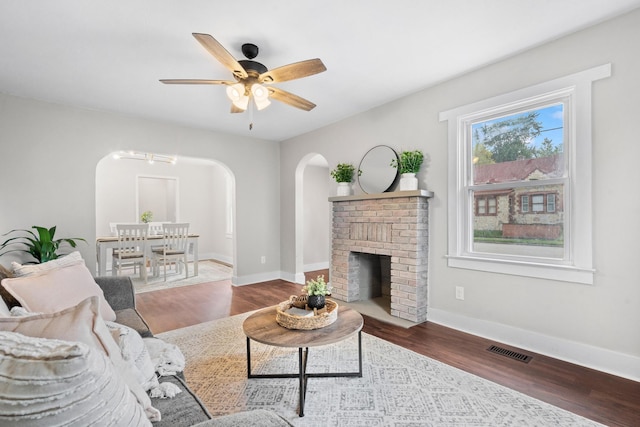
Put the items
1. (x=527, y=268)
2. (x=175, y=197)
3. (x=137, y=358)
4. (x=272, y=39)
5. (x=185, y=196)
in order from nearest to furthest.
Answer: (x=137, y=358) → (x=272, y=39) → (x=527, y=268) → (x=175, y=197) → (x=185, y=196)

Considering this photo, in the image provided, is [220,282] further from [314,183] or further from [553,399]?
[553,399]

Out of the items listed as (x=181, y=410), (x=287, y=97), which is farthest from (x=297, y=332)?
(x=287, y=97)

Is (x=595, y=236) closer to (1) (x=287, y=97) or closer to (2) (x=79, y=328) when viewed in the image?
(1) (x=287, y=97)

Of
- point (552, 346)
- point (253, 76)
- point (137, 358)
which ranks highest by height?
point (253, 76)

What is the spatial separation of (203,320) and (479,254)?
303cm

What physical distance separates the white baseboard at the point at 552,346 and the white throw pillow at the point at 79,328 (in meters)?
2.84

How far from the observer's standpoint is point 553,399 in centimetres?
194

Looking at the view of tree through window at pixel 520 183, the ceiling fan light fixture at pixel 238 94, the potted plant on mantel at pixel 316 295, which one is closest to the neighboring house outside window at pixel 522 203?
the view of tree through window at pixel 520 183

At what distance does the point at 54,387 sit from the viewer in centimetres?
61

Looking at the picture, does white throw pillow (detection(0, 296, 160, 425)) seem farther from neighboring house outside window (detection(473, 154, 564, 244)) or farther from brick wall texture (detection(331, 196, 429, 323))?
neighboring house outside window (detection(473, 154, 564, 244))

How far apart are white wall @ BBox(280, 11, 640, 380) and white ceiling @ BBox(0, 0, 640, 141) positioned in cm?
17

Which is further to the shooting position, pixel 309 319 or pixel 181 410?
pixel 309 319

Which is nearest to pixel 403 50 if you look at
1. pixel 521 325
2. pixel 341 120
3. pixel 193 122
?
pixel 341 120

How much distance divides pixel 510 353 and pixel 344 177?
2.63 m
